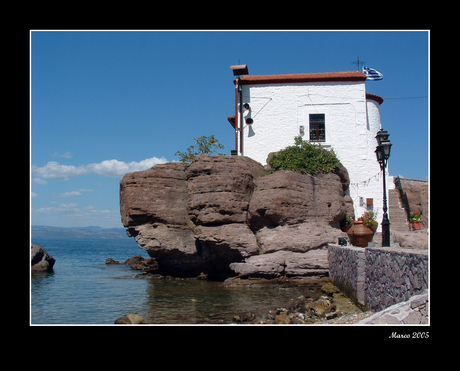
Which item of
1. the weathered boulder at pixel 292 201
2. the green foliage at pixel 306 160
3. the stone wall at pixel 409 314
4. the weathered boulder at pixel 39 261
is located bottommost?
the weathered boulder at pixel 39 261

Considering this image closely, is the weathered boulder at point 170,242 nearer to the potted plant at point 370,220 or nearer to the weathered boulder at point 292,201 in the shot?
Result: the weathered boulder at point 292,201

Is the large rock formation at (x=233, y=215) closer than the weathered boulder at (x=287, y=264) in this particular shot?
No

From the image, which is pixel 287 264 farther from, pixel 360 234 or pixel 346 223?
pixel 346 223

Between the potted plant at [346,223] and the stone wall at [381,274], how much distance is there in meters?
5.40

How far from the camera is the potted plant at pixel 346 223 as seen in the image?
18.8m

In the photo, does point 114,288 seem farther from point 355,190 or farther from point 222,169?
point 355,190

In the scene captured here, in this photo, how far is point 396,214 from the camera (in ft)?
65.9

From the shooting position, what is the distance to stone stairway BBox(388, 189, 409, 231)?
19766mm

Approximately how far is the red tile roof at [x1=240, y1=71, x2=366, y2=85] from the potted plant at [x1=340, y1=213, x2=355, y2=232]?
23.7ft

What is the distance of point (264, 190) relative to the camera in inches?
675

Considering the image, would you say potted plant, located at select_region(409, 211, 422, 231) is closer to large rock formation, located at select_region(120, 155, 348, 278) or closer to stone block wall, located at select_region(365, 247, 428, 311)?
large rock formation, located at select_region(120, 155, 348, 278)

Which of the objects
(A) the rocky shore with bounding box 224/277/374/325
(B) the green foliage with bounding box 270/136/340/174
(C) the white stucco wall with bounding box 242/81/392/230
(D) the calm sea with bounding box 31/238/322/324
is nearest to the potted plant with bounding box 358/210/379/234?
(C) the white stucco wall with bounding box 242/81/392/230

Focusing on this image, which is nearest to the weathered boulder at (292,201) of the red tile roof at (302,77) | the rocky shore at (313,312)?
the rocky shore at (313,312)
